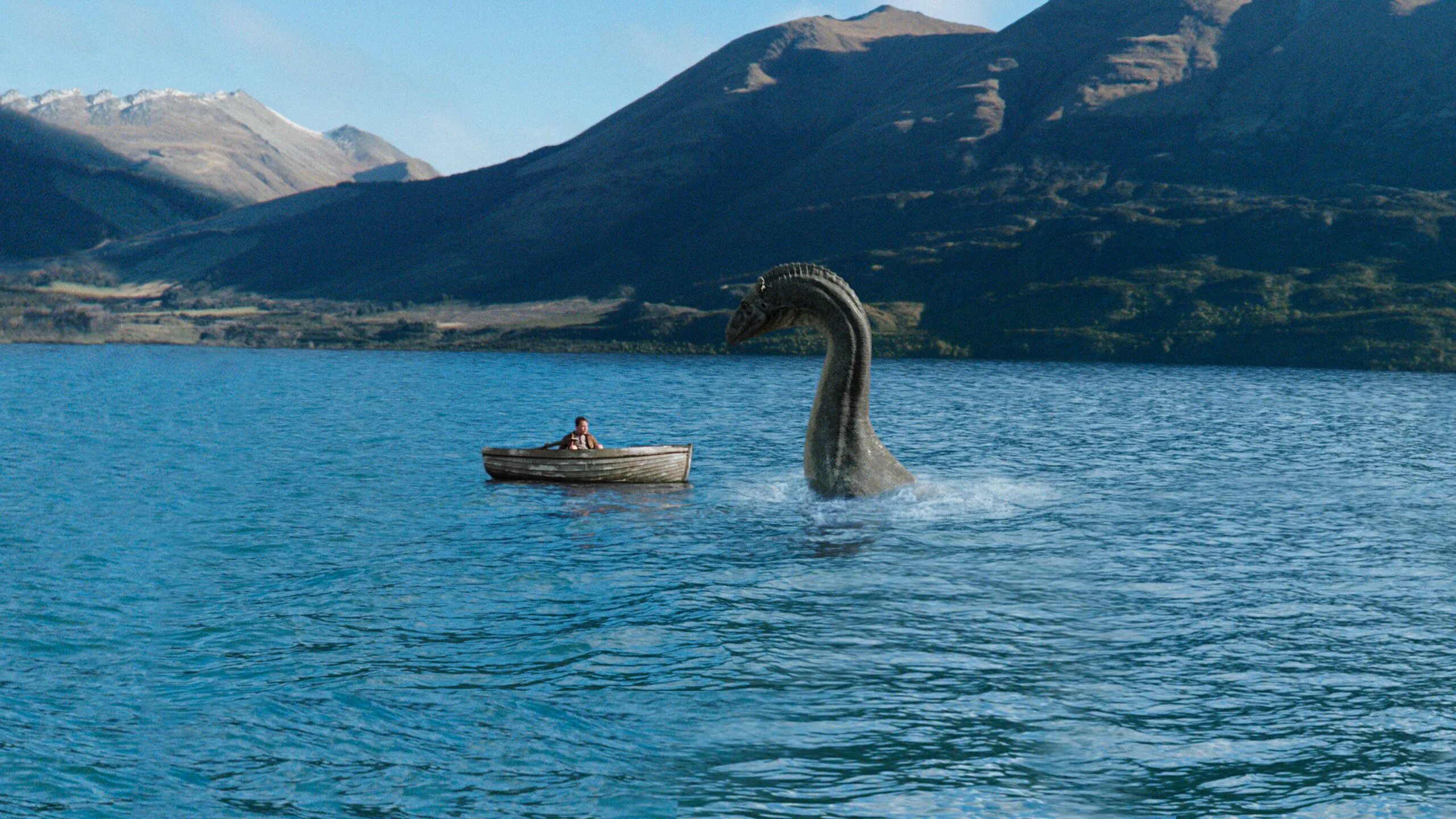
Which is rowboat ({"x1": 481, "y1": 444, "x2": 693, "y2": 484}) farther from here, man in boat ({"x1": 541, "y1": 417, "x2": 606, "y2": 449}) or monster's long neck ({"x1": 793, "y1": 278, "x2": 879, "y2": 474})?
monster's long neck ({"x1": 793, "y1": 278, "x2": 879, "y2": 474})

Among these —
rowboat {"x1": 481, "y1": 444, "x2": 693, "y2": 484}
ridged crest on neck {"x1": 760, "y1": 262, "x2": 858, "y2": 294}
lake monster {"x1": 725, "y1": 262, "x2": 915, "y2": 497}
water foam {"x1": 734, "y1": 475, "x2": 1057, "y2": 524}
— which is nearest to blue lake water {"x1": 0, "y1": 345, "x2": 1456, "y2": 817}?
water foam {"x1": 734, "y1": 475, "x2": 1057, "y2": 524}

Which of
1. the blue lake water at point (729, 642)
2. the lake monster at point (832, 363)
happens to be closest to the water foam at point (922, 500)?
the blue lake water at point (729, 642)

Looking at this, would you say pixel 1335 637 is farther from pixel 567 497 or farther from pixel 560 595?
pixel 567 497

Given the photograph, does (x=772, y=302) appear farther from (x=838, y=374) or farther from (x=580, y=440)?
(x=580, y=440)

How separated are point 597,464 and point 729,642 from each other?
50.6ft

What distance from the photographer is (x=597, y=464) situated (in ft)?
112

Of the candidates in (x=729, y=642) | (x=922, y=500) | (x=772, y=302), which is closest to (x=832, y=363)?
(x=772, y=302)

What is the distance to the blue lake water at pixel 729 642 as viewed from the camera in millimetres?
13539

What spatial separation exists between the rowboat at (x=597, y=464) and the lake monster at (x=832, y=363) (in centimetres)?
524

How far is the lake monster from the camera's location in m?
29.8

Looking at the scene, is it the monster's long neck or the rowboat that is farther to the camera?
the rowboat

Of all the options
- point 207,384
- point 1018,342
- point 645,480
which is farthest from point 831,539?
point 1018,342

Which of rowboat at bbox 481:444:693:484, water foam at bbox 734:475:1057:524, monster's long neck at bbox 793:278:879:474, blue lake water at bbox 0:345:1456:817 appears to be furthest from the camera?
rowboat at bbox 481:444:693:484

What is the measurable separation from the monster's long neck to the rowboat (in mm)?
5903
